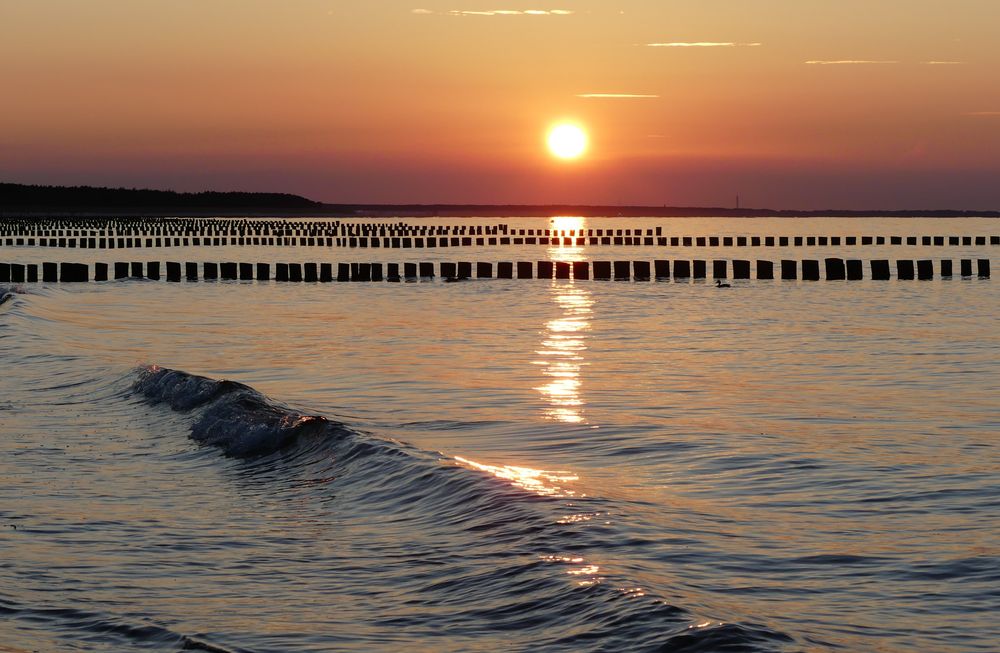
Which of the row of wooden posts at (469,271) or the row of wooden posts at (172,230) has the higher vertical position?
the row of wooden posts at (172,230)

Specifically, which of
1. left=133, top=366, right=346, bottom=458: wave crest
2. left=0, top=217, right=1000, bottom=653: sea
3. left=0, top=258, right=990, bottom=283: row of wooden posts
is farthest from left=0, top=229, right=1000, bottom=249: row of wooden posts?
left=133, top=366, right=346, bottom=458: wave crest

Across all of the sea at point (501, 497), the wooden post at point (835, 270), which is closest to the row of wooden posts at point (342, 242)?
the wooden post at point (835, 270)

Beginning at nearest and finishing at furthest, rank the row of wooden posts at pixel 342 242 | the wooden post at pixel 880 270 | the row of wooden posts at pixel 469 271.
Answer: the row of wooden posts at pixel 469 271 < the wooden post at pixel 880 270 < the row of wooden posts at pixel 342 242

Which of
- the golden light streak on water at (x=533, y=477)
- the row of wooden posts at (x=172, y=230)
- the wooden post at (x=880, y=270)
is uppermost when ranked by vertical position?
the row of wooden posts at (x=172, y=230)

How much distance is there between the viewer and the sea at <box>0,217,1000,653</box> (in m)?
6.63

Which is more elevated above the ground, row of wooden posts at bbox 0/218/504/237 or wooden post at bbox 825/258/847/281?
row of wooden posts at bbox 0/218/504/237

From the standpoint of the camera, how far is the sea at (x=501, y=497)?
663cm

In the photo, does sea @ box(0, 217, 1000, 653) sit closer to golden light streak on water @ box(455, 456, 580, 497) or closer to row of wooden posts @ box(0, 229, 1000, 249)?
golden light streak on water @ box(455, 456, 580, 497)

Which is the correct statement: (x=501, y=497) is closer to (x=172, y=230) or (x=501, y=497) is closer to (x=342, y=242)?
(x=342, y=242)

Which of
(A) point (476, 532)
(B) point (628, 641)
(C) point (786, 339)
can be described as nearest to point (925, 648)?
(B) point (628, 641)

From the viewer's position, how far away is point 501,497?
9594 mm

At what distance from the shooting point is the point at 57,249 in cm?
8294

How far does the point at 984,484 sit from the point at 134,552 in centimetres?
621

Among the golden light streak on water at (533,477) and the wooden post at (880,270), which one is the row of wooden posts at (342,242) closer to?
the wooden post at (880,270)
